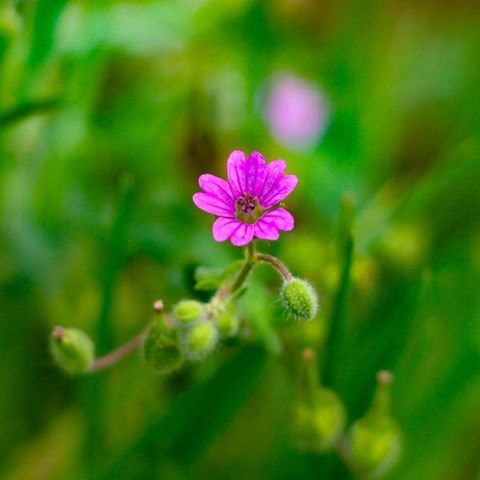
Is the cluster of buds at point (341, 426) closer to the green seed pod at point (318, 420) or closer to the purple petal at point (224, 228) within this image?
the green seed pod at point (318, 420)

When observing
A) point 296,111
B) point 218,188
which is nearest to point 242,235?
point 218,188

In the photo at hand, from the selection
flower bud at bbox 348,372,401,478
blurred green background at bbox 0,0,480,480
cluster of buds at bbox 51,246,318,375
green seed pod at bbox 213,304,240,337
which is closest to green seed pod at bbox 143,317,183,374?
cluster of buds at bbox 51,246,318,375

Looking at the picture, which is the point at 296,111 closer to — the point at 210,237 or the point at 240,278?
the point at 210,237

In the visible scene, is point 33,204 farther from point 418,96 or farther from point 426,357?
point 418,96

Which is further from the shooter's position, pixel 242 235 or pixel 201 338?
pixel 201 338

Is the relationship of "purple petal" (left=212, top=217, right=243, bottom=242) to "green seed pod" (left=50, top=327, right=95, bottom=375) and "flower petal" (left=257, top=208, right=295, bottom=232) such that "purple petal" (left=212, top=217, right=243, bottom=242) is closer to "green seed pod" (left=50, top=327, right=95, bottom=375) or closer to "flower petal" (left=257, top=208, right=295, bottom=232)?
"flower petal" (left=257, top=208, right=295, bottom=232)
